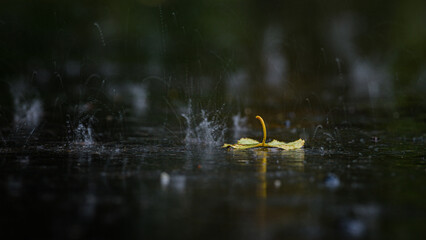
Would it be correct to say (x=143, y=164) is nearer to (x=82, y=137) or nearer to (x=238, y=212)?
(x=238, y=212)

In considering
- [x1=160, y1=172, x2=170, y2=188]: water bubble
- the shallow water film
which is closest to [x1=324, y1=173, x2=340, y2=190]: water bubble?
the shallow water film

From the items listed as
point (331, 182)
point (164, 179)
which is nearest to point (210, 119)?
point (164, 179)

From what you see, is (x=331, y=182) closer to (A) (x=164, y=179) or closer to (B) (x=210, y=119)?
(A) (x=164, y=179)

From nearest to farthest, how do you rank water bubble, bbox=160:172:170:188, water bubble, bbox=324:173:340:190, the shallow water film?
the shallow water film → water bubble, bbox=324:173:340:190 → water bubble, bbox=160:172:170:188

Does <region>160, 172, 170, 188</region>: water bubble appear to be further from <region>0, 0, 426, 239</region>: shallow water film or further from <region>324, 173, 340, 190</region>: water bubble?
<region>324, 173, 340, 190</region>: water bubble

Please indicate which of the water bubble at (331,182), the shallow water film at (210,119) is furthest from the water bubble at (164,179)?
the water bubble at (331,182)

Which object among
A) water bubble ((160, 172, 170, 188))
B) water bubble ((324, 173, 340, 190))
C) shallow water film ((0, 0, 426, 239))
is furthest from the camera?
water bubble ((160, 172, 170, 188))

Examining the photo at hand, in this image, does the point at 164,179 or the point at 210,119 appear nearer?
the point at 164,179

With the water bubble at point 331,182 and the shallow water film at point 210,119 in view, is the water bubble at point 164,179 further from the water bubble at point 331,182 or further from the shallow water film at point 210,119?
the water bubble at point 331,182
